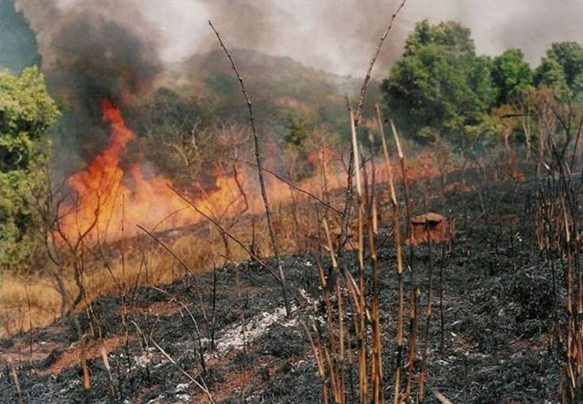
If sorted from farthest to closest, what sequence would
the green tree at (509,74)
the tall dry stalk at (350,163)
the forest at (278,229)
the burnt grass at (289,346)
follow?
the green tree at (509,74)
the burnt grass at (289,346)
the forest at (278,229)
the tall dry stalk at (350,163)

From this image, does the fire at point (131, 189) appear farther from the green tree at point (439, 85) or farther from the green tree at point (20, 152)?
the green tree at point (439, 85)

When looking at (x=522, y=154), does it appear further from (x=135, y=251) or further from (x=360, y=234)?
(x=360, y=234)

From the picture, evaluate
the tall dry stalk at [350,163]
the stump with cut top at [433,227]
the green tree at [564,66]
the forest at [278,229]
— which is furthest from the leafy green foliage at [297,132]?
the tall dry stalk at [350,163]

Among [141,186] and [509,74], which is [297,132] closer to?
[141,186]

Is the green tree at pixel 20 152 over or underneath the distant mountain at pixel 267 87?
underneath

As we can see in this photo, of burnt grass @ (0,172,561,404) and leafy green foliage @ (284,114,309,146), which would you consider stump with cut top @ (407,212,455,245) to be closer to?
burnt grass @ (0,172,561,404)

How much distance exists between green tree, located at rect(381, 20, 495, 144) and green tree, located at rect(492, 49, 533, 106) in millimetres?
690

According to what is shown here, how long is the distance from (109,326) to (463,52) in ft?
57.9

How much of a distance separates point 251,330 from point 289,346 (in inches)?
23.1

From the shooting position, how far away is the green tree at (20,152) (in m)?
9.89

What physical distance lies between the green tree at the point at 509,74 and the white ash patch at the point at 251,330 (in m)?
18.1

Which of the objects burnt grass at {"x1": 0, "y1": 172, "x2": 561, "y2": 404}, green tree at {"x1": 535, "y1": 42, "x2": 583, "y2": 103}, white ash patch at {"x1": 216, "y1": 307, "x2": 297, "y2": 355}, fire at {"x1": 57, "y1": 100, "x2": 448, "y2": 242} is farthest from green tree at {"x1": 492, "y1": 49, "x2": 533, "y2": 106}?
white ash patch at {"x1": 216, "y1": 307, "x2": 297, "y2": 355}

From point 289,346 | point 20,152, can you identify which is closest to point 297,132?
point 20,152

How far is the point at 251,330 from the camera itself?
4340 mm
